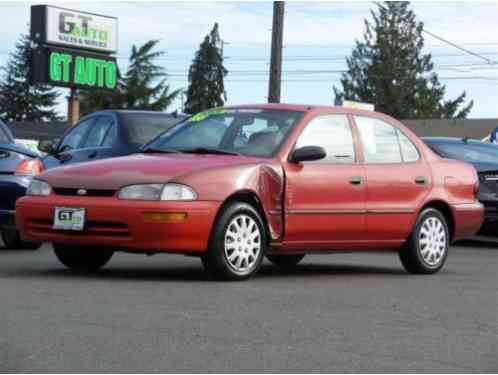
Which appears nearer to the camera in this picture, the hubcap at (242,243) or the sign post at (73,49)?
the hubcap at (242,243)

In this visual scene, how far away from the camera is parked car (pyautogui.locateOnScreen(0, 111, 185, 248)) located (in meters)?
14.6

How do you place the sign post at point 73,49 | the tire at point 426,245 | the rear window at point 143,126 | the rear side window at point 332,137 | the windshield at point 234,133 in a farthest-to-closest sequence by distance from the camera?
the sign post at point 73,49, the rear window at point 143,126, the tire at point 426,245, the rear side window at point 332,137, the windshield at point 234,133

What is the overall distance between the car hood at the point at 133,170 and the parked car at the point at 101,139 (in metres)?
3.07

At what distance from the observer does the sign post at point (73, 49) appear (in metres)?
47.5

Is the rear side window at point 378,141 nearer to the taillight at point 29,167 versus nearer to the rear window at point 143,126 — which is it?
the rear window at point 143,126

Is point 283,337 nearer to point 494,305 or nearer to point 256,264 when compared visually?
point 494,305

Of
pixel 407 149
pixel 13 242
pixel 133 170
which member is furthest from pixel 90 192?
pixel 13 242

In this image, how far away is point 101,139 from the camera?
1559cm

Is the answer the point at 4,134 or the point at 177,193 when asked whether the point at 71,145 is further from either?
the point at 177,193

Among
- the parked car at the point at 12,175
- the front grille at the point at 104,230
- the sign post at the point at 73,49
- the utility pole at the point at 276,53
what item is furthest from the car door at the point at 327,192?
the sign post at the point at 73,49

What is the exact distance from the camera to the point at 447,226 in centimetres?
1280

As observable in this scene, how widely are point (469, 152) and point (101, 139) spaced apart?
5218 millimetres

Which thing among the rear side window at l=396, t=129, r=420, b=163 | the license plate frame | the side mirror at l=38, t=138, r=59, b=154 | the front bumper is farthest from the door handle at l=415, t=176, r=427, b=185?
the side mirror at l=38, t=138, r=59, b=154

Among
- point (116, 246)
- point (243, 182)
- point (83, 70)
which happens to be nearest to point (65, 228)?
point (116, 246)
